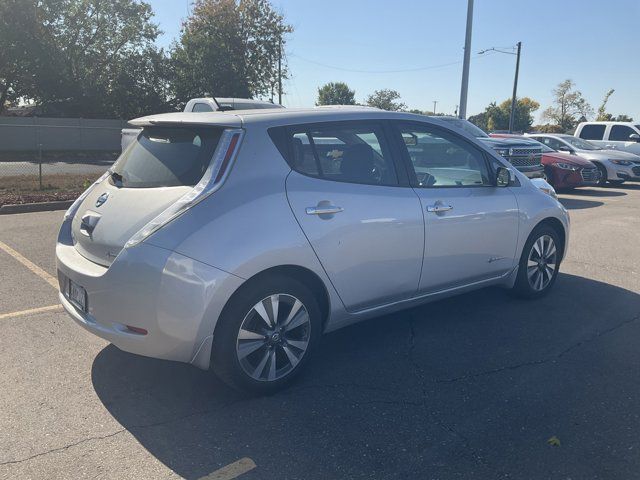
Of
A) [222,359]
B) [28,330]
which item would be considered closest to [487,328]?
[222,359]

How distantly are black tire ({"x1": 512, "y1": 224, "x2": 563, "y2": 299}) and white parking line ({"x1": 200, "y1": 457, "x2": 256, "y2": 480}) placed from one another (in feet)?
11.1

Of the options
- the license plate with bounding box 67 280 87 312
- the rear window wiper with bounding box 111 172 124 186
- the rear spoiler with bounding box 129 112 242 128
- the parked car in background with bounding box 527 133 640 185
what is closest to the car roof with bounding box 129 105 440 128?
the rear spoiler with bounding box 129 112 242 128

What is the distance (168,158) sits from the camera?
3680 mm

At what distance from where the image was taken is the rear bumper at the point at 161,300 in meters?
3.16

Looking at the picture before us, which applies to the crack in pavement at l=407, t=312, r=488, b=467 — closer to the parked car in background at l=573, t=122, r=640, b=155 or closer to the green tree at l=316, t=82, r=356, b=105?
the parked car in background at l=573, t=122, r=640, b=155

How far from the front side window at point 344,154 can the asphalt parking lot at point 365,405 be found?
1.34 m

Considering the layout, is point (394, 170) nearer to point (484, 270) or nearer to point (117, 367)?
point (484, 270)

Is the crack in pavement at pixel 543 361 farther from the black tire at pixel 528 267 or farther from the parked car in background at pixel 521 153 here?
the parked car in background at pixel 521 153

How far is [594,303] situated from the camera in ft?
18.2

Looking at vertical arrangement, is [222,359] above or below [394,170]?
below

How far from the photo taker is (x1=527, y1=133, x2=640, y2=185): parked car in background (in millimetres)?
17281

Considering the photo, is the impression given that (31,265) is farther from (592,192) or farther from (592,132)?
(592,132)

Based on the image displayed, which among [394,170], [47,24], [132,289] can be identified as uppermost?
[47,24]

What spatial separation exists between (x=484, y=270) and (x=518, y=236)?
53cm
